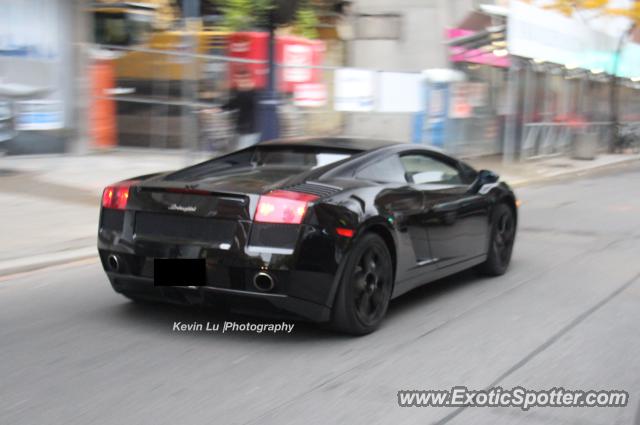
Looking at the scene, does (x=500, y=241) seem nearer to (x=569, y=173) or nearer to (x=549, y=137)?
(x=569, y=173)

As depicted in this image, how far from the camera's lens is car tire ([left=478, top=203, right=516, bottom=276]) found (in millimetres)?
7422

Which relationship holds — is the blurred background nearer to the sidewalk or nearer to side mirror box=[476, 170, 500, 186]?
the sidewalk

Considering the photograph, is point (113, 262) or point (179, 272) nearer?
point (179, 272)

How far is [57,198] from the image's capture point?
11.2m

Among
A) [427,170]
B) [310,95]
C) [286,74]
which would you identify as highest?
[286,74]

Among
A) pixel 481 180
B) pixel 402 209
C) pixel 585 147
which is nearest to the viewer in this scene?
pixel 402 209

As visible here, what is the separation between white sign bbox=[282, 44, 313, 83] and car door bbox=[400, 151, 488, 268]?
35.4 feet

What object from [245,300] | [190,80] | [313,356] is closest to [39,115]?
[190,80]

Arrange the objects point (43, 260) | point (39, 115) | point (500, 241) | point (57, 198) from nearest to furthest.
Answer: point (500, 241)
point (43, 260)
point (57, 198)
point (39, 115)

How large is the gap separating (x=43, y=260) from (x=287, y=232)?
3.85 metres

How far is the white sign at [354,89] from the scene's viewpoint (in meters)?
18.4

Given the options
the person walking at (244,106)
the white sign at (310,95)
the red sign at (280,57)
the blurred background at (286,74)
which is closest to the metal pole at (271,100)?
the blurred background at (286,74)

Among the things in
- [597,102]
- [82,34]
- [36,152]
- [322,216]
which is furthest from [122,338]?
[597,102]

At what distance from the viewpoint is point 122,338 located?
532 cm
